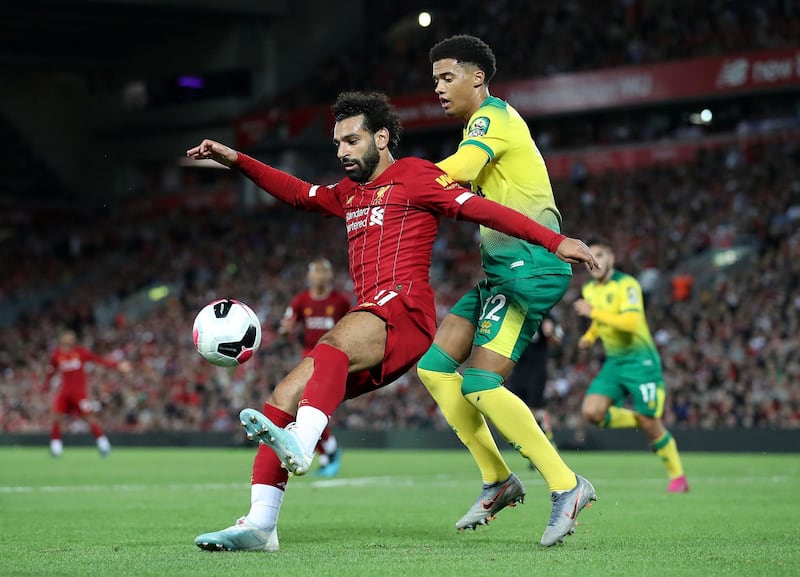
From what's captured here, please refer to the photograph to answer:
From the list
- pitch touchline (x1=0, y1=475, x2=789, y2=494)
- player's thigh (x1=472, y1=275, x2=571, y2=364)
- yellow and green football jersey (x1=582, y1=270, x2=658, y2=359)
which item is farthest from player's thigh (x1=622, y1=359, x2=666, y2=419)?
player's thigh (x1=472, y1=275, x2=571, y2=364)

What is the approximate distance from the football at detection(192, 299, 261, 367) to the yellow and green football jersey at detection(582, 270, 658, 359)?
19.3 ft

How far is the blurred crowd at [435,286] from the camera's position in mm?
22719

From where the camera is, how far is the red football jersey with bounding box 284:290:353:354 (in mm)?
15133

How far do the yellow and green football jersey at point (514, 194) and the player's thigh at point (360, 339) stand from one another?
95 cm

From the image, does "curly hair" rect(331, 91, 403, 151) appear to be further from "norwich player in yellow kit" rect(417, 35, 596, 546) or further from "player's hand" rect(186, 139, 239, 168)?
"player's hand" rect(186, 139, 239, 168)

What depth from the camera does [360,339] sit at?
6.25 metres

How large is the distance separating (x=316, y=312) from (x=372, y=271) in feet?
28.8

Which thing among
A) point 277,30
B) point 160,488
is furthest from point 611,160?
point 160,488

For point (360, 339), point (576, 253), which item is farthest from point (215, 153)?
point (576, 253)

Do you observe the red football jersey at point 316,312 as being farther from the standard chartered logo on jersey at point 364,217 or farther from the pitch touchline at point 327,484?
the standard chartered logo on jersey at point 364,217

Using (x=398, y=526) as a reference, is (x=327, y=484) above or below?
below

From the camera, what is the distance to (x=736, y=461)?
57.9 ft

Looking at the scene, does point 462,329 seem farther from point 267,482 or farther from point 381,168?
point 267,482

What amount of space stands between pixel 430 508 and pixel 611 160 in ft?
83.0
